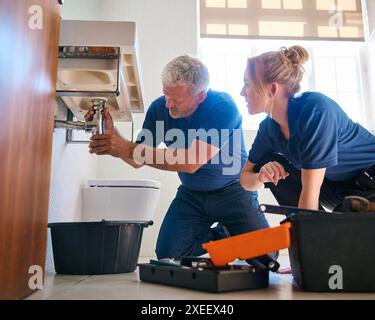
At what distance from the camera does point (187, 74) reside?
5.06ft

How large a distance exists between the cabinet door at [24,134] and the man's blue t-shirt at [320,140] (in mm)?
685

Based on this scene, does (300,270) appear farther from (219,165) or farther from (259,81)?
(219,165)

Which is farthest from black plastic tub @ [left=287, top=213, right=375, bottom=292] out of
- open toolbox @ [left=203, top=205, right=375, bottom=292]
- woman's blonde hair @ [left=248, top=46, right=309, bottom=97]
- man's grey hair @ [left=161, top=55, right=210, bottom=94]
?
man's grey hair @ [left=161, top=55, right=210, bottom=94]

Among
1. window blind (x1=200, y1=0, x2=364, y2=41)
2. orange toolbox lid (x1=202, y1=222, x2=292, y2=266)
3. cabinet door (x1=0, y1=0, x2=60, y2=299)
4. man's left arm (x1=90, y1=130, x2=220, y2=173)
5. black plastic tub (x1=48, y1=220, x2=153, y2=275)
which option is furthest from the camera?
window blind (x1=200, y1=0, x2=364, y2=41)

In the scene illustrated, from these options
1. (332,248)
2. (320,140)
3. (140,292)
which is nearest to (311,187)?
(320,140)

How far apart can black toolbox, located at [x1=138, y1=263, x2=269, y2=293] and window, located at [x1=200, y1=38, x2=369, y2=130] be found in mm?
2151

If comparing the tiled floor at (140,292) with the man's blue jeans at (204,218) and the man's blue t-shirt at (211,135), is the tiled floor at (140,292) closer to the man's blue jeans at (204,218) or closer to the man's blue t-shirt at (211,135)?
the man's blue jeans at (204,218)

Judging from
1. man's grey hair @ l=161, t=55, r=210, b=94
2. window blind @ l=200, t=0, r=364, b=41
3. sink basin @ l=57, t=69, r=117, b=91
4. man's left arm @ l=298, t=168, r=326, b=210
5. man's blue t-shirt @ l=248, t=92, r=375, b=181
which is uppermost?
window blind @ l=200, t=0, r=364, b=41

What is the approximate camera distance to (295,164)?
1324mm

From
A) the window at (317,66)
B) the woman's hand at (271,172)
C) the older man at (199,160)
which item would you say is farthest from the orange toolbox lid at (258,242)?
the window at (317,66)

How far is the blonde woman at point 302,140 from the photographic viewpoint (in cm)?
108

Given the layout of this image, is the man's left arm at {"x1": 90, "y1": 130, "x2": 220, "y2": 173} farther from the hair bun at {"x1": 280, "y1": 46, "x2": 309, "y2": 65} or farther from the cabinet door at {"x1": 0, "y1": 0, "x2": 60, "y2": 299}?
the cabinet door at {"x1": 0, "y1": 0, "x2": 60, "y2": 299}

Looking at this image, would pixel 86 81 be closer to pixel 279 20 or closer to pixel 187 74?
pixel 187 74

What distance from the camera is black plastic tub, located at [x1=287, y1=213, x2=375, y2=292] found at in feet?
2.52
